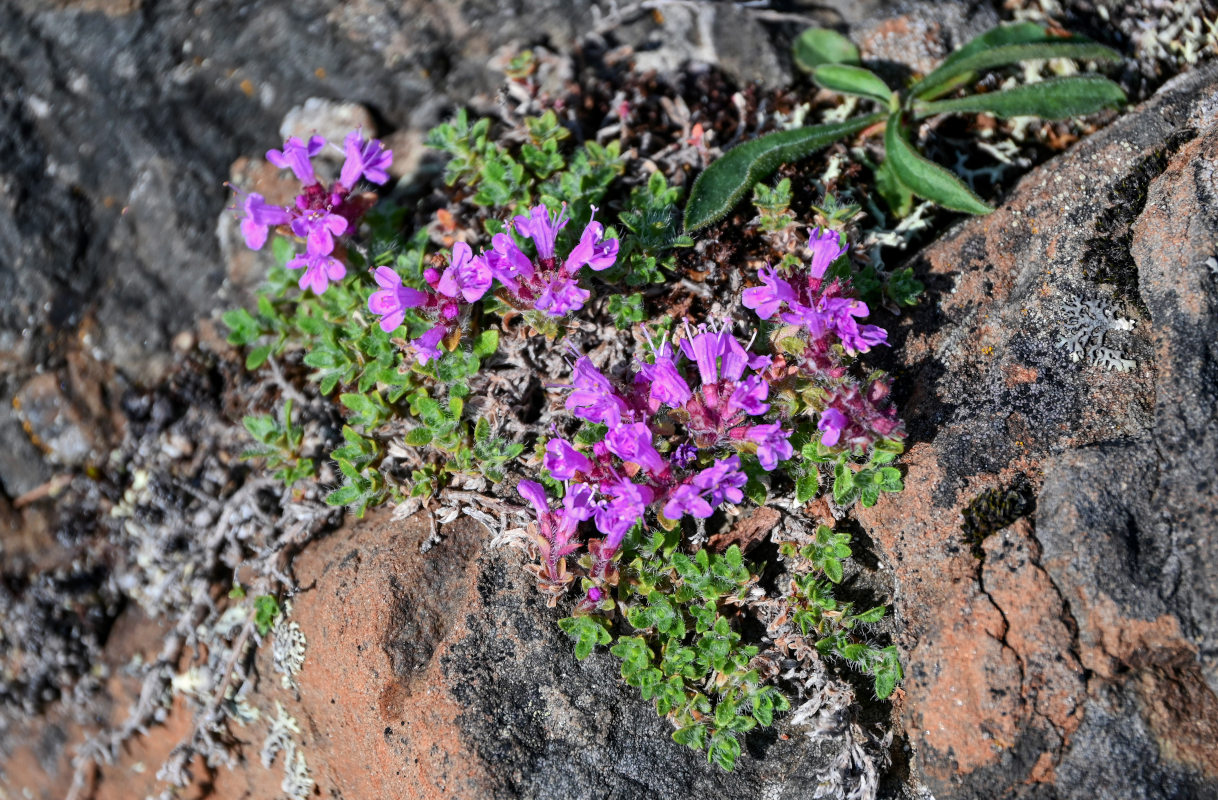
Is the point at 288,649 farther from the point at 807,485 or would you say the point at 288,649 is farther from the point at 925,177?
the point at 925,177

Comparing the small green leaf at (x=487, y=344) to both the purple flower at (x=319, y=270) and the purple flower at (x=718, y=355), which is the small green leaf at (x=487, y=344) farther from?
the purple flower at (x=718, y=355)

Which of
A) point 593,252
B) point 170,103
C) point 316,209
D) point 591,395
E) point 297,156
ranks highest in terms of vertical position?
point 170,103

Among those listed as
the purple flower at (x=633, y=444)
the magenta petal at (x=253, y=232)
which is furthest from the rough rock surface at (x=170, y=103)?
the purple flower at (x=633, y=444)

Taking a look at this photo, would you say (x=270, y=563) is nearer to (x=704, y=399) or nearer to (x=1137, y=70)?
(x=704, y=399)

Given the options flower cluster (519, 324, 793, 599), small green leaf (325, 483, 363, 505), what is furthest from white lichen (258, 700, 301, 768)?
flower cluster (519, 324, 793, 599)

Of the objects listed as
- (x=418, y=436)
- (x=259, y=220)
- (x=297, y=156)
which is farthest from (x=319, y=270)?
(x=418, y=436)

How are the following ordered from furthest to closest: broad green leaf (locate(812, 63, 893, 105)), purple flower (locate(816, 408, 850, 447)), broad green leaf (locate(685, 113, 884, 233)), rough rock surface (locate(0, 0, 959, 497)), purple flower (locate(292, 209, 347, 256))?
rough rock surface (locate(0, 0, 959, 497)), broad green leaf (locate(812, 63, 893, 105)), purple flower (locate(292, 209, 347, 256)), broad green leaf (locate(685, 113, 884, 233)), purple flower (locate(816, 408, 850, 447))

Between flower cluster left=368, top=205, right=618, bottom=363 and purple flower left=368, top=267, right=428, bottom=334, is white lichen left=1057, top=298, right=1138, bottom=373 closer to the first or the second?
flower cluster left=368, top=205, right=618, bottom=363
